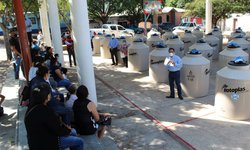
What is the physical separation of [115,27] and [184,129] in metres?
22.9

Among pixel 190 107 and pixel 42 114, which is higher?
pixel 42 114

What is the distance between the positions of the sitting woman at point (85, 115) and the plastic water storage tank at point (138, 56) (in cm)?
788

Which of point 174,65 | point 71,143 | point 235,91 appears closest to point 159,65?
point 174,65

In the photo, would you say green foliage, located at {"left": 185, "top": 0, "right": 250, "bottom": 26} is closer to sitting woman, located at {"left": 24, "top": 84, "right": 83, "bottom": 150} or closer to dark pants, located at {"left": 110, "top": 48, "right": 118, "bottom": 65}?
dark pants, located at {"left": 110, "top": 48, "right": 118, "bottom": 65}

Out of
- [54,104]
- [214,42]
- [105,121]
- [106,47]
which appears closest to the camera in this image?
[105,121]

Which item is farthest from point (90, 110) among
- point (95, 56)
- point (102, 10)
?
point (102, 10)

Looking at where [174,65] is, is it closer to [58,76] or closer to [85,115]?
[58,76]

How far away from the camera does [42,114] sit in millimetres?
3592

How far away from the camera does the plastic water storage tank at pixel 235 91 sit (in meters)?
6.82

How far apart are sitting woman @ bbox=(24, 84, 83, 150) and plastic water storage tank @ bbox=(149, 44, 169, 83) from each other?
729 centimetres

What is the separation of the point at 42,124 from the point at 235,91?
511cm

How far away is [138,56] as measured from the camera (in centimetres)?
1283

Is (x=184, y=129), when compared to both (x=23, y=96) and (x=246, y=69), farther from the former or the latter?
(x=23, y=96)

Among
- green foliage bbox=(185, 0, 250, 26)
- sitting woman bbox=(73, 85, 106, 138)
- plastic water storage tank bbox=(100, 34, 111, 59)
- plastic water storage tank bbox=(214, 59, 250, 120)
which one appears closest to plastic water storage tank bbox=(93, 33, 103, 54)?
plastic water storage tank bbox=(100, 34, 111, 59)
